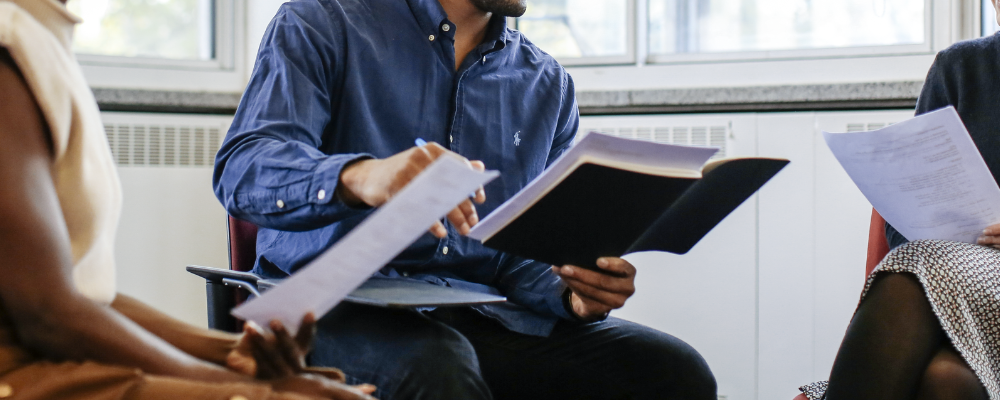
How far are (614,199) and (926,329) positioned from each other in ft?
1.68

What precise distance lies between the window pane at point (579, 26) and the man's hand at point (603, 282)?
5.15ft

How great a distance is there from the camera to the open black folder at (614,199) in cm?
78

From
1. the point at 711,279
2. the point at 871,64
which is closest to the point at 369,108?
the point at 711,279

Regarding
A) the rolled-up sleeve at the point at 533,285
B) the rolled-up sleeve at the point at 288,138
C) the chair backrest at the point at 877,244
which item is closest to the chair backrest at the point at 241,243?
the rolled-up sleeve at the point at 288,138

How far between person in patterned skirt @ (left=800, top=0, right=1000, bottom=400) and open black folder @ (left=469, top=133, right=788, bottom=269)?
0.25 m

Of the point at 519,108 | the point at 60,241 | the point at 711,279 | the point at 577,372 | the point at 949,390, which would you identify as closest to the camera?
the point at 60,241

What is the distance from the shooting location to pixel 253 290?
3.10ft

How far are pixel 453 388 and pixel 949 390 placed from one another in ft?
2.08

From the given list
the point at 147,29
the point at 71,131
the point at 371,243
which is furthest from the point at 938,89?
the point at 147,29

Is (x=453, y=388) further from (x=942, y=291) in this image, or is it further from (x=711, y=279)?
(x=711, y=279)

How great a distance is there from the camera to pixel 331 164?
84 cm

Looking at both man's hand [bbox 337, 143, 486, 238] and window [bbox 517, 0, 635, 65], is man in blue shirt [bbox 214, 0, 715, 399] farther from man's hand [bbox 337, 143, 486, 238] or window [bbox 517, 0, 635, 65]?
window [bbox 517, 0, 635, 65]

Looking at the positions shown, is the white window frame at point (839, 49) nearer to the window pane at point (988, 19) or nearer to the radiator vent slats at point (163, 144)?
the window pane at point (988, 19)

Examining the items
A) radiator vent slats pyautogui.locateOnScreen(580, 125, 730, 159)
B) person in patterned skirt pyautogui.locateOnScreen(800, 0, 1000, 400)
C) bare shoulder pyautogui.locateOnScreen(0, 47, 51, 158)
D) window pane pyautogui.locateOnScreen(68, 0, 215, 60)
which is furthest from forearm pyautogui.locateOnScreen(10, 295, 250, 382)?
window pane pyautogui.locateOnScreen(68, 0, 215, 60)
